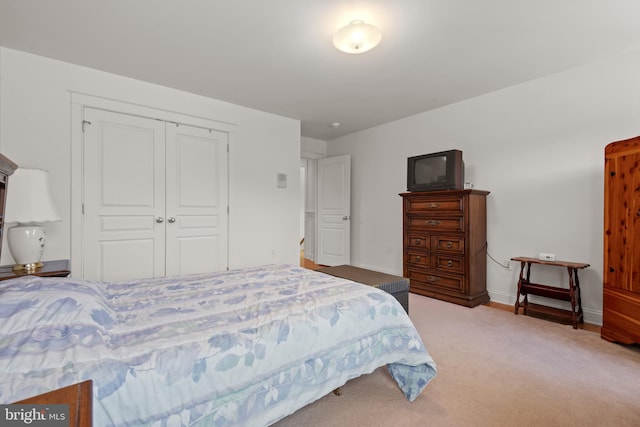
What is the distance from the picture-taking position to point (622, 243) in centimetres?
227

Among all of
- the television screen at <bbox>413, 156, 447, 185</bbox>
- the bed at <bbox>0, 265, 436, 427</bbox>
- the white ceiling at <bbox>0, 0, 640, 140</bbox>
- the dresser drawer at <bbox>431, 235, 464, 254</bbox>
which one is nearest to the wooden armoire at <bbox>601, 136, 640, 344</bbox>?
the white ceiling at <bbox>0, 0, 640, 140</bbox>

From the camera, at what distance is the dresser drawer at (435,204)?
132 inches

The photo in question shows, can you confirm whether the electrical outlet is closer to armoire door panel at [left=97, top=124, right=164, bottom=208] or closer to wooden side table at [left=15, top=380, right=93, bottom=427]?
wooden side table at [left=15, top=380, right=93, bottom=427]

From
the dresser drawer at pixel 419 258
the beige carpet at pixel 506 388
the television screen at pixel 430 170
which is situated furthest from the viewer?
the dresser drawer at pixel 419 258

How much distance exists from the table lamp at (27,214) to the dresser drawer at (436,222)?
3630 millimetres

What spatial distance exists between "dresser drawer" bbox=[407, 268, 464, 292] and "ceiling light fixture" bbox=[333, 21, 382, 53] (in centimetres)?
263

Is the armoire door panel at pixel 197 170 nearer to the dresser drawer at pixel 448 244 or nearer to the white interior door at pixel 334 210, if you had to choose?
the white interior door at pixel 334 210

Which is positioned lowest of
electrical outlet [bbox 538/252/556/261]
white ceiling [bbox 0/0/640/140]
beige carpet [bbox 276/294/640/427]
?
beige carpet [bbox 276/294/640/427]

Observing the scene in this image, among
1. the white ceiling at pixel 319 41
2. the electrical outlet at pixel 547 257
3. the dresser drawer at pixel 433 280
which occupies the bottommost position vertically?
the dresser drawer at pixel 433 280

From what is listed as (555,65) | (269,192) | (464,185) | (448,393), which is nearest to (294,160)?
(269,192)

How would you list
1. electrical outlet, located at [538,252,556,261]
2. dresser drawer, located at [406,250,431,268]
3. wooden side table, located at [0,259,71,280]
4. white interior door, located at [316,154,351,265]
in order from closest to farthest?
wooden side table, located at [0,259,71,280]
electrical outlet, located at [538,252,556,261]
dresser drawer, located at [406,250,431,268]
white interior door, located at [316,154,351,265]

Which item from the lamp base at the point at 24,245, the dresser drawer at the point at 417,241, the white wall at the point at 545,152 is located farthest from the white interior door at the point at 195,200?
the white wall at the point at 545,152

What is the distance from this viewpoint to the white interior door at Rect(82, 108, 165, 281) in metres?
3.03

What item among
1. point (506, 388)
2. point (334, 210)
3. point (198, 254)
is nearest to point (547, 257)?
point (506, 388)
